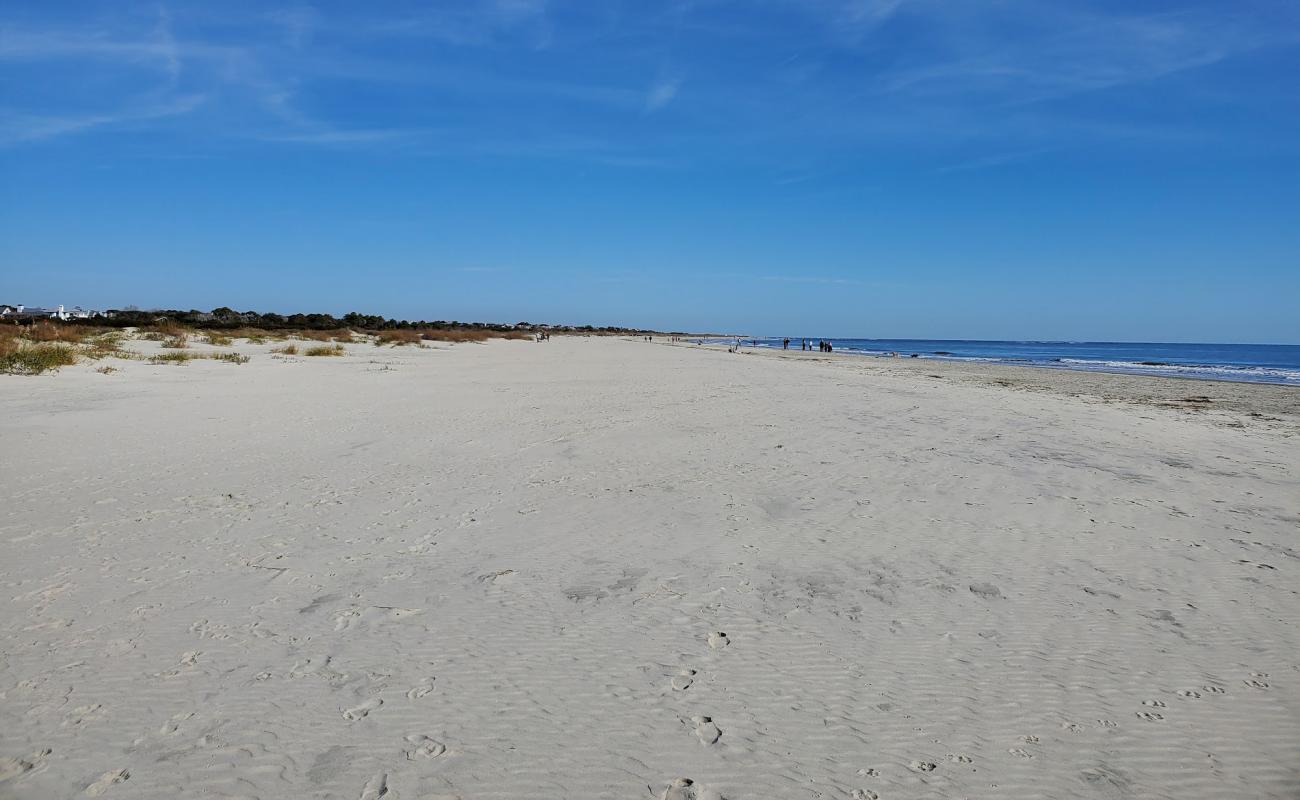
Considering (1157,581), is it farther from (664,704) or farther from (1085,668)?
(664,704)

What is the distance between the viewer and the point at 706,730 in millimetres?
2873

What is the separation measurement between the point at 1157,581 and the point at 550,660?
430 centimetres

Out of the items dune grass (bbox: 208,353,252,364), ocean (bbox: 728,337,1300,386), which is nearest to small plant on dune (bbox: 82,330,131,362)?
dune grass (bbox: 208,353,252,364)

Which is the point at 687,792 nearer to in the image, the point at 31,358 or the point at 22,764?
the point at 22,764

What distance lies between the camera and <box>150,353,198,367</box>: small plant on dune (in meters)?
19.9

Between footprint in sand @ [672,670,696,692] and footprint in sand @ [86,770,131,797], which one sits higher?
footprint in sand @ [672,670,696,692]

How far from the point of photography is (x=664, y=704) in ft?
10.1

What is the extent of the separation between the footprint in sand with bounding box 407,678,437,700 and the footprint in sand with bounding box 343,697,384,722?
0.14 metres

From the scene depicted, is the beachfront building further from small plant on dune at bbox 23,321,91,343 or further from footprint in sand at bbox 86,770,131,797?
footprint in sand at bbox 86,770,131,797

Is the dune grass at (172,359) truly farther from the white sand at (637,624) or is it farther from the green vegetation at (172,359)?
the white sand at (637,624)

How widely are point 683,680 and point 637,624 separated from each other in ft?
2.11

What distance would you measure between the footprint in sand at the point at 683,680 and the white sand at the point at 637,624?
2 cm

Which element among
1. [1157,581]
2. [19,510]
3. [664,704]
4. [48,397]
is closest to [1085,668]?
[1157,581]

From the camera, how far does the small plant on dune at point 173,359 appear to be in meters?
19.9
